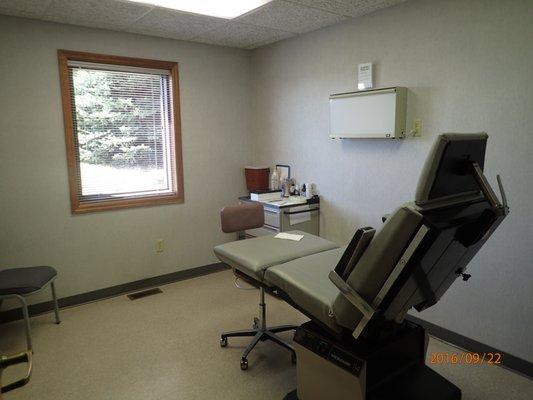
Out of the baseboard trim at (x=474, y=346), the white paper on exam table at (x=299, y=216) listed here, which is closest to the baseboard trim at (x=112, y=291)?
the white paper on exam table at (x=299, y=216)

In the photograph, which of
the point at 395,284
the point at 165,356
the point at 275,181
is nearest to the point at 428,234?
the point at 395,284

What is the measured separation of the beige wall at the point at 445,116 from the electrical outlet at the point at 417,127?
37 mm

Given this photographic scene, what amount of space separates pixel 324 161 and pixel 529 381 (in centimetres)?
213

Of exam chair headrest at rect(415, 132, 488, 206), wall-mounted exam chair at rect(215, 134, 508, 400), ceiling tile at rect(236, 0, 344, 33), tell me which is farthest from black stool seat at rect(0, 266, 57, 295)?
exam chair headrest at rect(415, 132, 488, 206)

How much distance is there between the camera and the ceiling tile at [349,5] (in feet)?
8.93

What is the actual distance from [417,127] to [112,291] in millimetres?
2934

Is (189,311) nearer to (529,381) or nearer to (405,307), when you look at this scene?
(405,307)

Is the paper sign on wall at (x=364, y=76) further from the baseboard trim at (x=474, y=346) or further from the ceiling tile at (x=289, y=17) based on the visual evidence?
the baseboard trim at (x=474, y=346)

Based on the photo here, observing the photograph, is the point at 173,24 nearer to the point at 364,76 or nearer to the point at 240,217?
the point at 364,76

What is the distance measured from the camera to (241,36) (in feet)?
12.0

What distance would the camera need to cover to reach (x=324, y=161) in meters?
3.56

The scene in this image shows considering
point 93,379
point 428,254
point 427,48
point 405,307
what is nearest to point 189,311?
point 93,379

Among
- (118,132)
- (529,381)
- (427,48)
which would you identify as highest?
(427,48)

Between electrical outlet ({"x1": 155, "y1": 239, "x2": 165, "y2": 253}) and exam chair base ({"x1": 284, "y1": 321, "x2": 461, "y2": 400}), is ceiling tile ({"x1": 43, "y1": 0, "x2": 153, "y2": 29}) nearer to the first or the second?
electrical outlet ({"x1": 155, "y1": 239, "x2": 165, "y2": 253})
